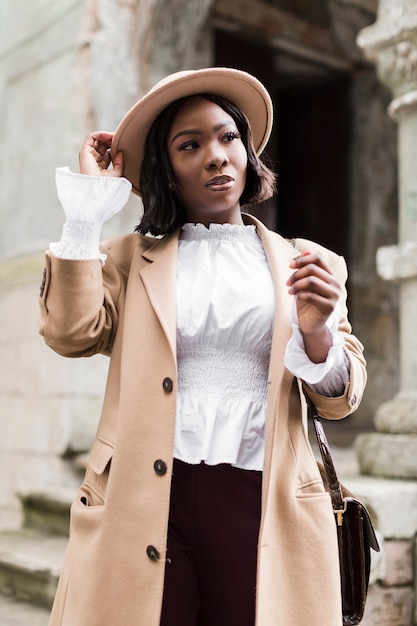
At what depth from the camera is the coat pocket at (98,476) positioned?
165 cm

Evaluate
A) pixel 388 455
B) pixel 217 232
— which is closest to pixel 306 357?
pixel 217 232

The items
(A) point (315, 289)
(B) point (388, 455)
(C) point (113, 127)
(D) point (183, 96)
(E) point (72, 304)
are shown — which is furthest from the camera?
(C) point (113, 127)

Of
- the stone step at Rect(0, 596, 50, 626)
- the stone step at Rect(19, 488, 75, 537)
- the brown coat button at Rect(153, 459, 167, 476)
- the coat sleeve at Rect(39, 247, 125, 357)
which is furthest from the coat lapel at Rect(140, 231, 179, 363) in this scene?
the stone step at Rect(19, 488, 75, 537)

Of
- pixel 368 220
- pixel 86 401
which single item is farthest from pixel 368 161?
pixel 86 401

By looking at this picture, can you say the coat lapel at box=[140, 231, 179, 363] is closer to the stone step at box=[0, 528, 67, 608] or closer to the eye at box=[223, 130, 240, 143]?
the eye at box=[223, 130, 240, 143]

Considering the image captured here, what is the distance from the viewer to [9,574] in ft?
12.1

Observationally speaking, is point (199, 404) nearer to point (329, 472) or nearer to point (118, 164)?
point (329, 472)

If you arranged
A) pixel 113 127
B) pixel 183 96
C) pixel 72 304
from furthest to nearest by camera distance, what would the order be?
pixel 113 127
pixel 183 96
pixel 72 304

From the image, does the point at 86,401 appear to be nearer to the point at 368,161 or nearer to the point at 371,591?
the point at 371,591

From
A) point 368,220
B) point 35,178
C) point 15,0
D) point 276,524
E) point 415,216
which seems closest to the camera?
point 276,524

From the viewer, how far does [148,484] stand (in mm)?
1595

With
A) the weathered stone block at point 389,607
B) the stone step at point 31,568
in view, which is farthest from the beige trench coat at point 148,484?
the stone step at point 31,568

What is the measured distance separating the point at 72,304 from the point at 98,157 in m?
0.43

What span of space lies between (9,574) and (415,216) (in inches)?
101
